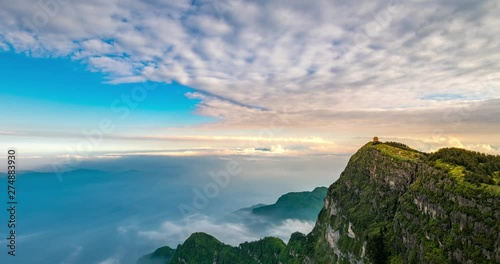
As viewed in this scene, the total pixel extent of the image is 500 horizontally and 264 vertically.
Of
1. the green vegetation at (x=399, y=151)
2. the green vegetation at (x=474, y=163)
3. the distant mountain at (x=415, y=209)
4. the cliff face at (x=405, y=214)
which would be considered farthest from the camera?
the green vegetation at (x=399, y=151)

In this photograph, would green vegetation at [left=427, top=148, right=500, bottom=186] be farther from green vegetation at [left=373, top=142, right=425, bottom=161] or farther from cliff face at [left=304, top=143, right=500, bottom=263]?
green vegetation at [left=373, top=142, right=425, bottom=161]

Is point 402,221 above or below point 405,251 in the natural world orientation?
above

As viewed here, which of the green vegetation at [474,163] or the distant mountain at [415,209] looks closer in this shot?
the distant mountain at [415,209]

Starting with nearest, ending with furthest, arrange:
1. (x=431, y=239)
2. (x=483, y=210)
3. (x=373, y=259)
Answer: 1. (x=483, y=210)
2. (x=431, y=239)
3. (x=373, y=259)

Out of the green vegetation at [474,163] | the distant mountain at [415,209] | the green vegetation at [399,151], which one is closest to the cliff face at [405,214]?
the distant mountain at [415,209]

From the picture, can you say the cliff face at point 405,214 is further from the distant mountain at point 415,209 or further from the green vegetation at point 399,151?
the green vegetation at point 399,151

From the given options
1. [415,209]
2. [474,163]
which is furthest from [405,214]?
[474,163]

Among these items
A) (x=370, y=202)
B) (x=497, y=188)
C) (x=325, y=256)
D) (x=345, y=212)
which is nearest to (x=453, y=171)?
(x=497, y=188)

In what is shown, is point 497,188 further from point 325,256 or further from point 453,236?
point 325,256
